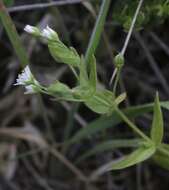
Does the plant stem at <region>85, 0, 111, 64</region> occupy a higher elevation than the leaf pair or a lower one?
higher

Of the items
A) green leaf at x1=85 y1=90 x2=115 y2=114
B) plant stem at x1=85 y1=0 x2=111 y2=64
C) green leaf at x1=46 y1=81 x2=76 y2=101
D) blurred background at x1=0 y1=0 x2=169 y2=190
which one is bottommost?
blurred background at x1=0 y1=0 x2=169 y2=190

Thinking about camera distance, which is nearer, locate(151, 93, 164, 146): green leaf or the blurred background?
locate(151, 93, 164, 146): green leaf

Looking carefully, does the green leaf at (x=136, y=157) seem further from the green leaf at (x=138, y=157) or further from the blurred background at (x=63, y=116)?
the blurred background at (x=63, y=116)

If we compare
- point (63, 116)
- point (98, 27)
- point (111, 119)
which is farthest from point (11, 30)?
point (63, 116)

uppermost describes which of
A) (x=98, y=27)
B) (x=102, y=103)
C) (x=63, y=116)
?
(x=98, y=27)

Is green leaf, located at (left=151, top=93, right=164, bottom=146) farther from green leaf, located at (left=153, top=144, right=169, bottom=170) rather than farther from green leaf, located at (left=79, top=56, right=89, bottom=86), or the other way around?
green leaf, located at (left=79, top=56, right=89, bottom=86)

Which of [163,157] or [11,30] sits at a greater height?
[11,30]

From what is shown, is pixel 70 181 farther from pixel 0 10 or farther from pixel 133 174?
pixel 0 10

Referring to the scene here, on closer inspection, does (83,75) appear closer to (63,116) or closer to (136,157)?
(136,157)

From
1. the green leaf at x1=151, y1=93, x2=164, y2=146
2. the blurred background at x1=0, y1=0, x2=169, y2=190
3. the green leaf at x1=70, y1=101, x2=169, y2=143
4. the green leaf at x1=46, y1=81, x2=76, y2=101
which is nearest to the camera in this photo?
the green leaf at x1=46, y1=81, x2=76, y2=101

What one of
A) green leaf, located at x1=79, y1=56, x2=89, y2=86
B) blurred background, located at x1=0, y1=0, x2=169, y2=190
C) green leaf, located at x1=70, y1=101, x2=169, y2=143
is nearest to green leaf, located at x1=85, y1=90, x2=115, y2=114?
green leaf, located at x1=79, y1=56, x2=89, y2=86

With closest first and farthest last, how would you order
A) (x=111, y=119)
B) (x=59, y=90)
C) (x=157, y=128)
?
(x=59, y=90) → (x=157, y=128) → (x=111, y=119)
